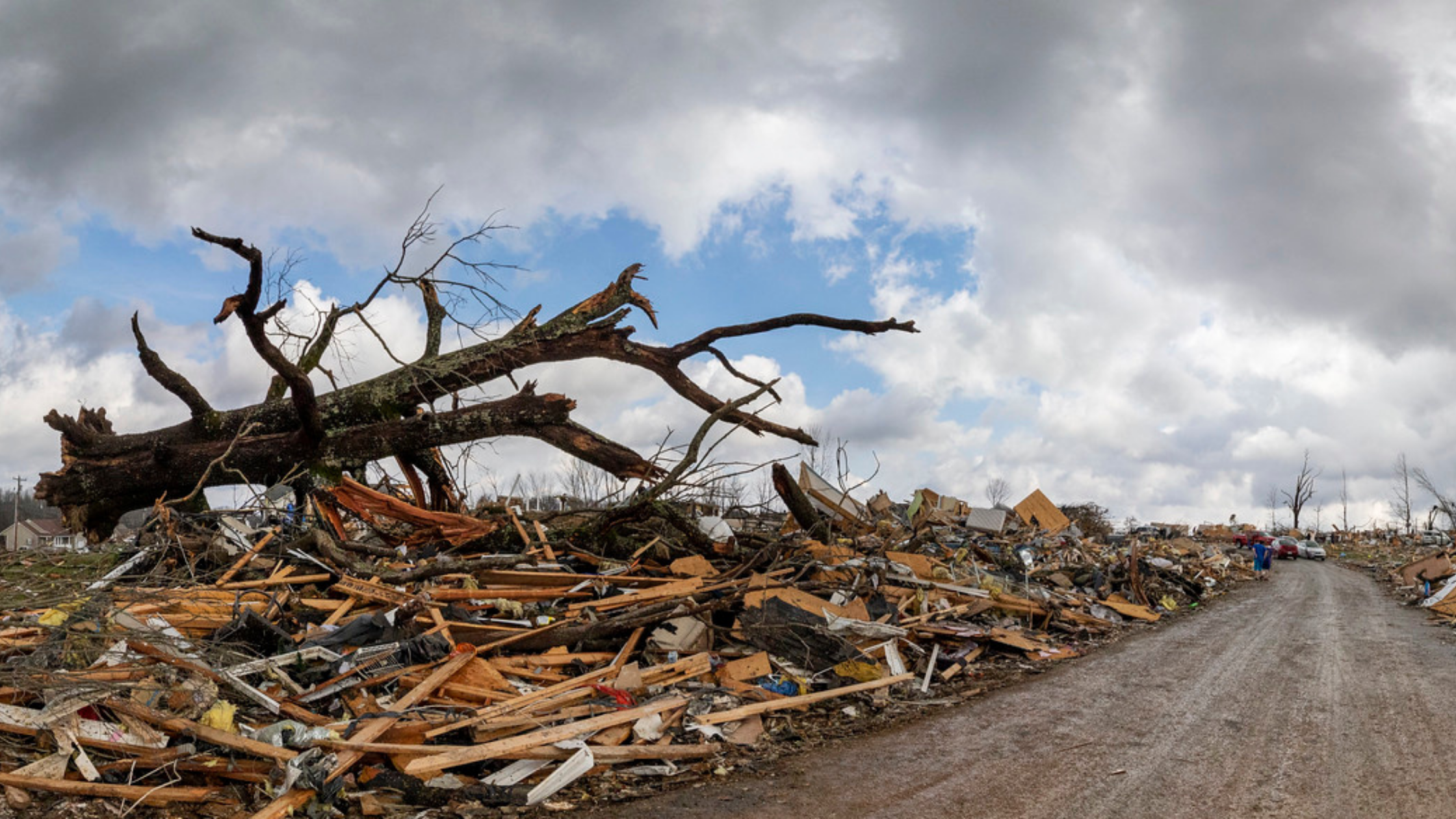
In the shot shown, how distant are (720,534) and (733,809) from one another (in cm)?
556

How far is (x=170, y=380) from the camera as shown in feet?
35.2

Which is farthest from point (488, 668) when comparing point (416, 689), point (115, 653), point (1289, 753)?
point (1289, 753)

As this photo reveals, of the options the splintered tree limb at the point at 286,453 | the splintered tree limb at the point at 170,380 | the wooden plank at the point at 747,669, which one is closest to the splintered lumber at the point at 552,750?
the wooden plank at the point at 747,669

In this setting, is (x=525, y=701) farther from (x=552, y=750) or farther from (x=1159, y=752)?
(x=1159, y=752)

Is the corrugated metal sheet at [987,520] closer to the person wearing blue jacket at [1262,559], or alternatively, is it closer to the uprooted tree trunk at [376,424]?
the uprooted tree trunk at [376,424]

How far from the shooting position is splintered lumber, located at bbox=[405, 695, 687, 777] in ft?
14.9

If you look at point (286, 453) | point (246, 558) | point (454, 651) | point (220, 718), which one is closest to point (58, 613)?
point (246, 558)

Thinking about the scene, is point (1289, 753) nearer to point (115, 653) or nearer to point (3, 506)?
point (115, 653)

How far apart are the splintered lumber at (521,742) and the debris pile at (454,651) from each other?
0.01 metres

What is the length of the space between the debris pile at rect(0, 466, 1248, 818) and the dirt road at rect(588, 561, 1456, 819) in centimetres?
58

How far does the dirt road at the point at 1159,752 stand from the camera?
4.39m

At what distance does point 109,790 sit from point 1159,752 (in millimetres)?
5558

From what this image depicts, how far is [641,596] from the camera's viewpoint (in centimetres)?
736

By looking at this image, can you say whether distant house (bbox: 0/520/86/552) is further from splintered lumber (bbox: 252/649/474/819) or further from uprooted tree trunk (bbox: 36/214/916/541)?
splintered lumber (bbox: 252/649/474/819)
